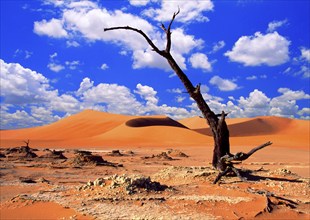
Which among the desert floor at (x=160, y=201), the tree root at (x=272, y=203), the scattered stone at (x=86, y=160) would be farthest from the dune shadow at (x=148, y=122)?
the tree root at (x=272, y=203)

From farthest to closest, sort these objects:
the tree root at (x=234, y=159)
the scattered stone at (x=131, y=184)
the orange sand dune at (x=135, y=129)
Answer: the orange sand dune at (x=135, y=129) → the tree root at (x=234, y=159) → the scattered stone at (x=131, y=184)

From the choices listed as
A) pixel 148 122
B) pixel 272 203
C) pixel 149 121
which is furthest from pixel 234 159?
pixel 149 121

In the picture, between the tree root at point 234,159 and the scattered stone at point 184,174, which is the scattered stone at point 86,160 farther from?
the tree root at point 234,159

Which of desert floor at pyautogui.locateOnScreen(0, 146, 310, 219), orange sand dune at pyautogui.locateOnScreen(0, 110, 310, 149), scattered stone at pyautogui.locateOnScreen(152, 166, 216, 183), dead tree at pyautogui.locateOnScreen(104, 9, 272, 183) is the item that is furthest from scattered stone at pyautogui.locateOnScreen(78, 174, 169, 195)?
orange sand dune at pyautogui.locateOnScreen(0, 110, 310, 149)

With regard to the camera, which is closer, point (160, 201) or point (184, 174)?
point (160, 201)

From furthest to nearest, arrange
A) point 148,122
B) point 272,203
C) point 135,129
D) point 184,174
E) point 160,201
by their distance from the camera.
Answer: point 148,122 → point 135,129 → point 184,174 → point 272,203 → point 160,201

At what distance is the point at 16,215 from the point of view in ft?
22.2

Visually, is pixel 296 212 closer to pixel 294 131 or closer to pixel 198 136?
pixel 198 136

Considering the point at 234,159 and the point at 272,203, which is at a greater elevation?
the point at 234,159

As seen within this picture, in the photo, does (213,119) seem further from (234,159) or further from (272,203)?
(272,203)

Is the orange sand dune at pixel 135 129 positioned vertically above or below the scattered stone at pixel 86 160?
above

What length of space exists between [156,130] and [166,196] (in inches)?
1803

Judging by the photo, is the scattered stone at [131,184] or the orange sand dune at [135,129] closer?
the scattered stone at [131,184]

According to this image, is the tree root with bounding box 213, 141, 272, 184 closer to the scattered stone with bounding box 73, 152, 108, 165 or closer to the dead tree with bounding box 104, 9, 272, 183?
the dead tree with bounding box 104, 9, 272, 183
